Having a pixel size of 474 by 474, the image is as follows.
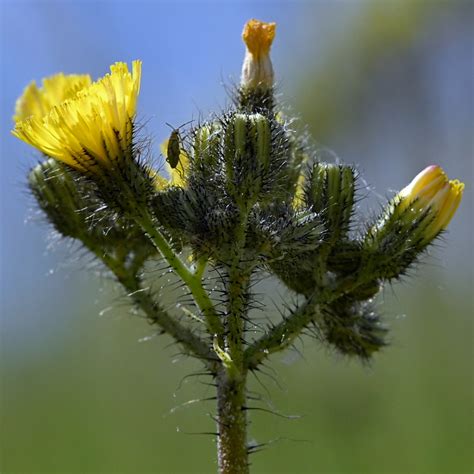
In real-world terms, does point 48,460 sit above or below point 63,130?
above

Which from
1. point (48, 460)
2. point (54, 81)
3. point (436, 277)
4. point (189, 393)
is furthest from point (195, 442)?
point (54, 81)

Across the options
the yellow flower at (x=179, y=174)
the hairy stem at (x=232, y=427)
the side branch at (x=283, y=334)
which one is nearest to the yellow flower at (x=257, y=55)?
the yellow flower at (x=179, y=174)

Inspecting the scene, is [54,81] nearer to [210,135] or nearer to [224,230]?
[210,135]

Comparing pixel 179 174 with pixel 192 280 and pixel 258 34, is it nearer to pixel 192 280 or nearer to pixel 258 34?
pixel 192 280

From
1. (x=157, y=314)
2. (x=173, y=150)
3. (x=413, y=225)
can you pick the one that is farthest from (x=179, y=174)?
(x=413, y=225)

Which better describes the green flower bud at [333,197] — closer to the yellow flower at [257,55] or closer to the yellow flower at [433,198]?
the yellow flower at [433,198]
